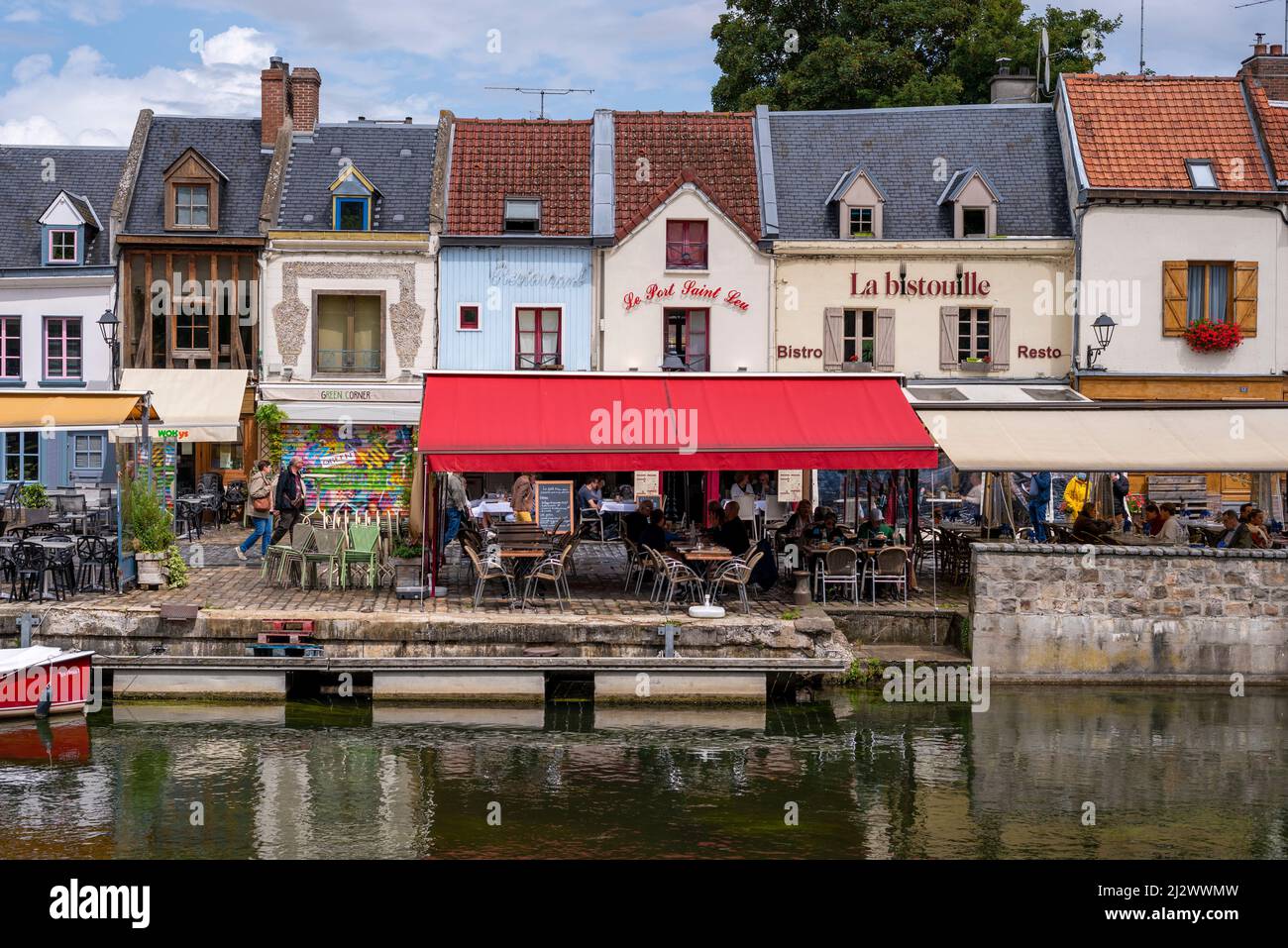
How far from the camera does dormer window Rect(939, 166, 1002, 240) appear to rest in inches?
1067

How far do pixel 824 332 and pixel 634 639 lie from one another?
13.1m

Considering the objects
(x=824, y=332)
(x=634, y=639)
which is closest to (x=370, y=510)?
(x=824, y=332)

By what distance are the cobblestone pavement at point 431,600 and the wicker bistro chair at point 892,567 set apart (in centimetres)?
27

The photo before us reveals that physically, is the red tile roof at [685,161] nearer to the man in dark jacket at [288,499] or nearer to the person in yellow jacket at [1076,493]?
the person in yellow jacket at [1076,493]

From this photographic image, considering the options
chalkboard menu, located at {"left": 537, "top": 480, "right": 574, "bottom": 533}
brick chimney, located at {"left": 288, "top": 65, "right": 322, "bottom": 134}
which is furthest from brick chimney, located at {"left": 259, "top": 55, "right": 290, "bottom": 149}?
chalkboard menu, located at {"left": 537, "top": 480, "right": 574, "bottom": 533}

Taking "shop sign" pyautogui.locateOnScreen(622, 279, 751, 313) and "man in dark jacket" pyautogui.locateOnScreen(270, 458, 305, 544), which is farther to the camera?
"shop sign" pyautogui.locateOnScreen(622, 279, 751, 313)

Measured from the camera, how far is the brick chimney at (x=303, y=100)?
29047mm

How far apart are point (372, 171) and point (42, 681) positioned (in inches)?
652

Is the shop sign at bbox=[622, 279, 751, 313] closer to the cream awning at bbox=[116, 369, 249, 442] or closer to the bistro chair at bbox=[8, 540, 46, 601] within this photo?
the cream awning at bbox=[116, 369, 249, 442]

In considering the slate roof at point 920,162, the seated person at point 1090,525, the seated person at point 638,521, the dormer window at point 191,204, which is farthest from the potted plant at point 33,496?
the seated person at point 1090,525

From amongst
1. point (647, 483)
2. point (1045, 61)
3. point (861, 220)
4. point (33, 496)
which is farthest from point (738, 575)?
point (1045, 61)

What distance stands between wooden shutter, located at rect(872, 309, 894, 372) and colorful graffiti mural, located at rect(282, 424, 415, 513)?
9.57 metres

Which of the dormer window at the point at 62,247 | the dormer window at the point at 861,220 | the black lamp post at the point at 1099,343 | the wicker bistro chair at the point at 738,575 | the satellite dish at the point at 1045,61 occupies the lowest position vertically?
the wicker bistro chair at the point at 738,575

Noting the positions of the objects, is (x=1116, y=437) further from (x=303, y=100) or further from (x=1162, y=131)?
(x=303, y=100)
